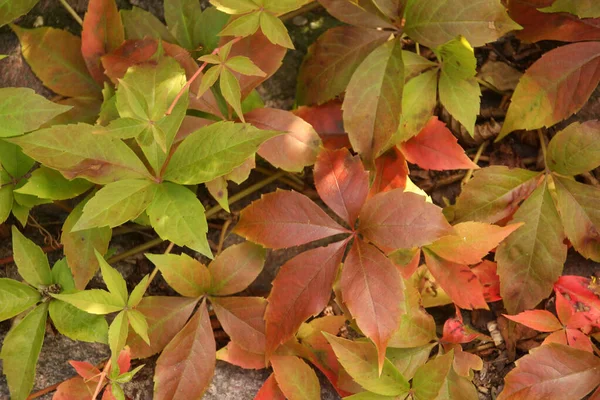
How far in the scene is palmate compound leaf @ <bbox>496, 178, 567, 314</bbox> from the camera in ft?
4.80

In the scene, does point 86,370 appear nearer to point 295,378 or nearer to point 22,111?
point 295,378

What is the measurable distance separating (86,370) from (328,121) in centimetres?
86

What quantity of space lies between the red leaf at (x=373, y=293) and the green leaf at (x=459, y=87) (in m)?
0.41

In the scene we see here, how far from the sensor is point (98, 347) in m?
1.61

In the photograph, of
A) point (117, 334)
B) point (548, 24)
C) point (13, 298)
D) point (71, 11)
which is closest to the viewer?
point (117, 334)

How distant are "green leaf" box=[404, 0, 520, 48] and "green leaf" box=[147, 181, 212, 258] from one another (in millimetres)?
Answer: 670

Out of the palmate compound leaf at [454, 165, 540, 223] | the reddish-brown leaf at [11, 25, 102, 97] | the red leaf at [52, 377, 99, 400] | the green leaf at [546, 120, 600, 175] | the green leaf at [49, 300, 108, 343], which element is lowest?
the red leaf at [52, 377, 99, 400]

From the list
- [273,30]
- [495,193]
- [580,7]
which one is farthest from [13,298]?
[580,7]

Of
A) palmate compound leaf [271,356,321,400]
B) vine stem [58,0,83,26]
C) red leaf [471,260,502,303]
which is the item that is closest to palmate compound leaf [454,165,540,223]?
red leaf [471,260,502,303]

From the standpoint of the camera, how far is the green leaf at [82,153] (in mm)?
1342

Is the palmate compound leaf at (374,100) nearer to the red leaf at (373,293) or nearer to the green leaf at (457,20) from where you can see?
the green leaf at (457,20)

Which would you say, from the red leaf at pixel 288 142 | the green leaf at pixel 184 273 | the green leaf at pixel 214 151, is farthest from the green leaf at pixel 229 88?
the green leaf at pixel 184 273

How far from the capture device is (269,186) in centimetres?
173

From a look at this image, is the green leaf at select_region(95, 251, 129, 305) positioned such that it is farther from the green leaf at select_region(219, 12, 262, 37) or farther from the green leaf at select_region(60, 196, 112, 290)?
the green leaf at select_region(219, 12, 262, 37)
